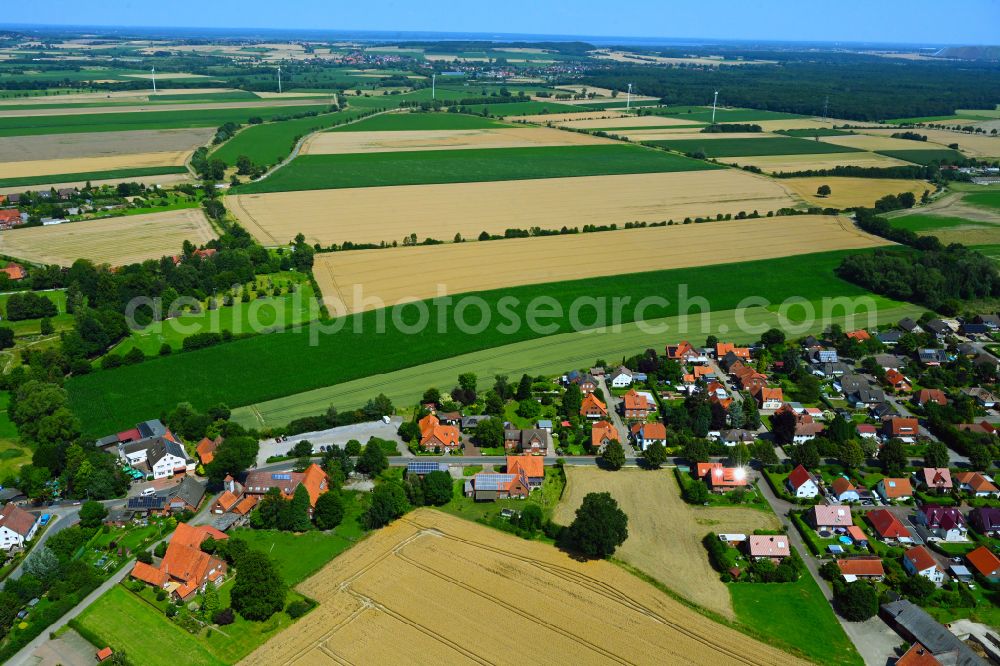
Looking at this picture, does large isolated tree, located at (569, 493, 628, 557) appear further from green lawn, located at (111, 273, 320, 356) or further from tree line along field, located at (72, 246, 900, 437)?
green lawn, located at (111, 273, 320, 356)

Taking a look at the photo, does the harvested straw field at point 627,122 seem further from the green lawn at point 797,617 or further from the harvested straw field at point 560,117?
the green lawn at point 797,617

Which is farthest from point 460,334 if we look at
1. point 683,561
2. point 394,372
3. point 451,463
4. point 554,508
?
point 683,561

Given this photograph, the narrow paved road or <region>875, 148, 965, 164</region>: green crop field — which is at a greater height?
<region>875, 148, 965, 164</region>: green crop field

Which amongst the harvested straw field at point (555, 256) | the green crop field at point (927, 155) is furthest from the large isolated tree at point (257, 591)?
the green crop field at point (927, 155)

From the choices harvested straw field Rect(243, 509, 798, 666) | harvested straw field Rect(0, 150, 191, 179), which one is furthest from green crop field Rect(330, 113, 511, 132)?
A: harvested straw field Rect(243, 509, 798, 666)

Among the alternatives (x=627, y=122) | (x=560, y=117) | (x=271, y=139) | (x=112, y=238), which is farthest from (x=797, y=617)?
(x=560, y=117)

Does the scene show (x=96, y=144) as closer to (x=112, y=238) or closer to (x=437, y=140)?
(x=437, y=140)
